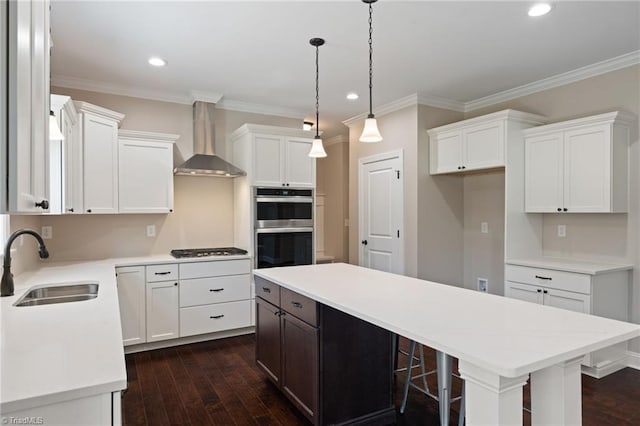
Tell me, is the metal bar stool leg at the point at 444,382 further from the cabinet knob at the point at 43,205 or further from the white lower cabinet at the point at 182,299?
the white lower cabinet at the point at 182,299

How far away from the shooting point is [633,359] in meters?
3.34

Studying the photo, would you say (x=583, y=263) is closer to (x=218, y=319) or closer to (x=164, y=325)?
(x=218, y=319)

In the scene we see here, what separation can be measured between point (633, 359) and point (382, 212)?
2.85m

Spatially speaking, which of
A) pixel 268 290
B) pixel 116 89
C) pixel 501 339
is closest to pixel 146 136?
pixel 116 89

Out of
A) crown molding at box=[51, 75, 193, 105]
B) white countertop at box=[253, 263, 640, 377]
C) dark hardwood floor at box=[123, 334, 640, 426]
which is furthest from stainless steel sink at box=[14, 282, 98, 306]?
crown molding at box=[51, 75, 193, 105]

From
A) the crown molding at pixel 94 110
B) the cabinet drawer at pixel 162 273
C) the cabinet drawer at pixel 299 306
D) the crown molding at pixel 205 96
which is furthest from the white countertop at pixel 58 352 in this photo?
the crown molding at pixel 205 96

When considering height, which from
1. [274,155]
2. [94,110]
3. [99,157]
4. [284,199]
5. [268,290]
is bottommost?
[268,290]

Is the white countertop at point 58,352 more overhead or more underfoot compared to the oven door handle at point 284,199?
more underfoot

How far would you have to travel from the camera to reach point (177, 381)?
10.1ft

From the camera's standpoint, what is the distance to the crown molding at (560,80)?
11.1 feet

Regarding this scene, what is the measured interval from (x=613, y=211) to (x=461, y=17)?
210cm

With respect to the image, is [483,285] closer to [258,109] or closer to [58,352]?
[258,109]

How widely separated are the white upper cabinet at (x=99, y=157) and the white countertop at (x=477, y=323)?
7.43 ft

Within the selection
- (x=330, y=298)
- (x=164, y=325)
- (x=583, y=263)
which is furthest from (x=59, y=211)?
(x=583, y=263)
